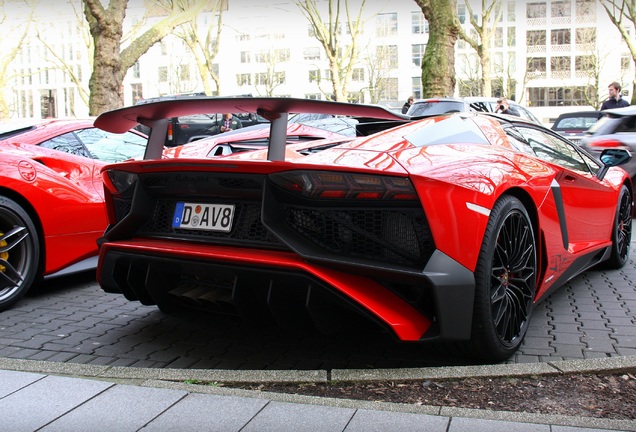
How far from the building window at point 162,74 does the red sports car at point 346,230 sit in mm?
73385

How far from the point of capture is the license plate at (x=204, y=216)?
11.3 feet

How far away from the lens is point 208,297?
11.7ft

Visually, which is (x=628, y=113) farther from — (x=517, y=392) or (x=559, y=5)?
(x=559, y=5)

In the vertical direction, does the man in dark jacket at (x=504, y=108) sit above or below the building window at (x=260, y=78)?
below

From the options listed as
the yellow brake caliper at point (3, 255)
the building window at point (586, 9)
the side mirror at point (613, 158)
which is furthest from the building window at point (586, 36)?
the yellow brake caliper at point (3, 255)

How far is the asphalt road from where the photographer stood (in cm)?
364

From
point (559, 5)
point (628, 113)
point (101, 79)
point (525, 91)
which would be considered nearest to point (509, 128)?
point (628, 113)

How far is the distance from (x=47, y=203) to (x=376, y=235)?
9.18ft

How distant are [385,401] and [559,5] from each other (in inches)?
2425

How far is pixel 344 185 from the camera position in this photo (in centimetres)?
308

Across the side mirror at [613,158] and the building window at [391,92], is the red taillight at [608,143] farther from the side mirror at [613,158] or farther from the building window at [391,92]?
the building window at [391,92]

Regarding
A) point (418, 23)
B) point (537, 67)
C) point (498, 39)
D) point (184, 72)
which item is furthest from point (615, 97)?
point (184, 72)

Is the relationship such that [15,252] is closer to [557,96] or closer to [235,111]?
[235,111]

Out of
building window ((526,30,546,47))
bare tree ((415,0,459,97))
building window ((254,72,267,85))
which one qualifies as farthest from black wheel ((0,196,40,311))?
building window ((254,72,267,85))
